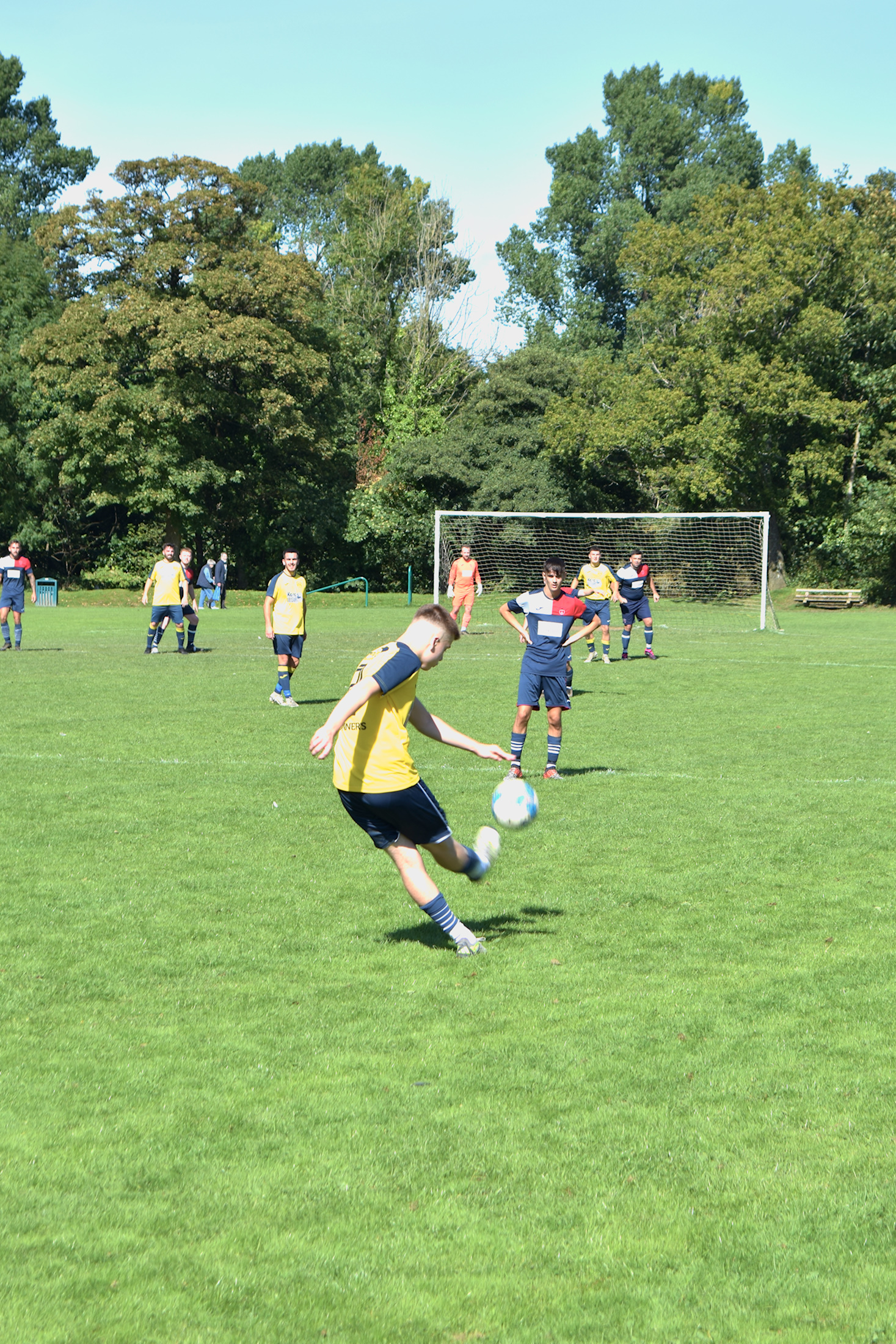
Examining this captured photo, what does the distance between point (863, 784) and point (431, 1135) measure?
841 cm

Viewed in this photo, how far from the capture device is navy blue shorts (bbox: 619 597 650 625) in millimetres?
24703

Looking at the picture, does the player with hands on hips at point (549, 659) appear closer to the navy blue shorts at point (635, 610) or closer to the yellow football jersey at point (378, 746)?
the yellow football jersey at point (378, 746)

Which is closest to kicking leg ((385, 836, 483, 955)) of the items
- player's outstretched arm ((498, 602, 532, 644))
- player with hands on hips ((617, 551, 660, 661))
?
player's outstretched arm ((498, 602, 532, 644))

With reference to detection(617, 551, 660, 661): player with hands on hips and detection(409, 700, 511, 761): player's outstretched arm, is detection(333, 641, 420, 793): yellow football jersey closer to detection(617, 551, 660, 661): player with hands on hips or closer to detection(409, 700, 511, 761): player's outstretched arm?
detection(409, 700, 511, 761): player's outstretched arm

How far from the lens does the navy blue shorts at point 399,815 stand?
6.70 m

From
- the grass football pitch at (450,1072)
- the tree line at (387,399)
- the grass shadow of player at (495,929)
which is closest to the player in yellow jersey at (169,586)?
the grass football pitch at (450,1072)

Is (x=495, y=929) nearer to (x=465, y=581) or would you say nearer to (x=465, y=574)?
(x=465, y=574)

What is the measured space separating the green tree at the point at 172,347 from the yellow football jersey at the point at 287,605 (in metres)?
31.7

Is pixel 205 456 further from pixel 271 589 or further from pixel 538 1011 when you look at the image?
pixel 538 1011

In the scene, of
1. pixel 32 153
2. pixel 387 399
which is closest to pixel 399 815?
pixel 387 399

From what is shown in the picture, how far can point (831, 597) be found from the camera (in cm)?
4922

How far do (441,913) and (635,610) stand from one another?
18.9m

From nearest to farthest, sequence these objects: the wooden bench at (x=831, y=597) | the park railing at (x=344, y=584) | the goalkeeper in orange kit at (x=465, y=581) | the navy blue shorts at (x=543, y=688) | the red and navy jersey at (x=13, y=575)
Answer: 1. the navy blue shorts at (x=543, y=688)
2. the red and navy jersey at (x=13, y=575)
3. the goalkeeper in orange kit at (x=465, y=581)
4. the wooden bench at (x=831, y=597)
5. the park railing at (x=344, y=584)

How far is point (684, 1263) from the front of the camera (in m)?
3.81
